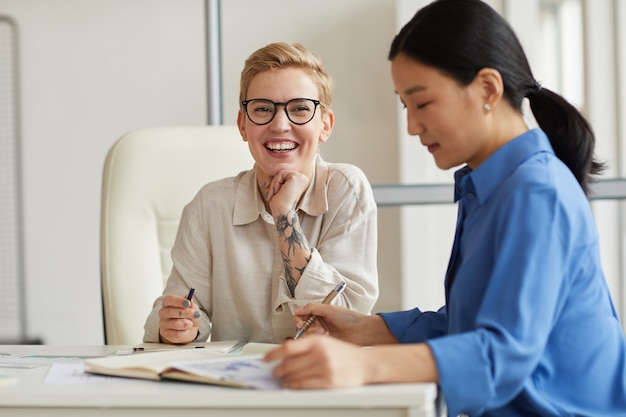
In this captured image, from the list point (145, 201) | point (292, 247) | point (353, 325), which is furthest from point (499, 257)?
point (145, 201)

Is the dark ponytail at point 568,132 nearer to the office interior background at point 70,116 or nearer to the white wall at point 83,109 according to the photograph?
the office interior background at point 70,116

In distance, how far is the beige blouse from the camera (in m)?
1.83

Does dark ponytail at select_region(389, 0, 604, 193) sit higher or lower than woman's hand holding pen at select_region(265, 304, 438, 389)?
higher

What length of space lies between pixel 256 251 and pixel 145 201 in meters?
0.43

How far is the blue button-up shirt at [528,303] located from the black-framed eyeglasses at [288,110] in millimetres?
590

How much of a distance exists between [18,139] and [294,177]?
101 inches

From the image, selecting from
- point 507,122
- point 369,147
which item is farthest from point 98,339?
point 507,122

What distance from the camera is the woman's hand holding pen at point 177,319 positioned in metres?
1.67

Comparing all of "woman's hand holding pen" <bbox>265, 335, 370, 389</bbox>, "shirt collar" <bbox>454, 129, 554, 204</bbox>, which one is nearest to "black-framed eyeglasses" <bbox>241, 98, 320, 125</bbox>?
"shirt collar" <bbox>454, 129, 554, 204</bbox>

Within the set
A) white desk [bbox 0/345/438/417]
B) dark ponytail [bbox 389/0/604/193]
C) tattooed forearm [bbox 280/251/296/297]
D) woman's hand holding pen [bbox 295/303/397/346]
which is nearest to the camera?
white desk [bbox 0/345/438/417]

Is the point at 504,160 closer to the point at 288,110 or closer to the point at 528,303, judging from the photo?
the point at 528,303

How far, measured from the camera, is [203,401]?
1.08 metres

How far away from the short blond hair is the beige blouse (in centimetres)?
19

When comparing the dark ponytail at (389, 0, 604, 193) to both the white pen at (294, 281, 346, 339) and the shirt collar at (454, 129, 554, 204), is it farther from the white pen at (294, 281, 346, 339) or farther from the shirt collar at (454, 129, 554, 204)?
the white pen at (294, 281, 346, 339)
